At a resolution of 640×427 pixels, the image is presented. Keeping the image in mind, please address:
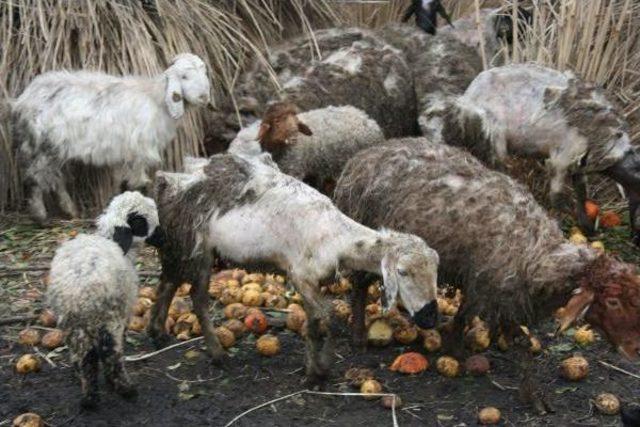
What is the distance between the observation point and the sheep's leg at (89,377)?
4645mm

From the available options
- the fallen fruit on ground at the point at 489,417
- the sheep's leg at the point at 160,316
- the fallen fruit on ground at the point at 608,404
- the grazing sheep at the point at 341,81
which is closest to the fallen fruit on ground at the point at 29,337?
the sheep's leg at the point at 160,316

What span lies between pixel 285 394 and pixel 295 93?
3477 millimetres

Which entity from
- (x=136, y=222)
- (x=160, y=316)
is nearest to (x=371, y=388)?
(x=160, y=316)

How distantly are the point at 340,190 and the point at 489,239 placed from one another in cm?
104

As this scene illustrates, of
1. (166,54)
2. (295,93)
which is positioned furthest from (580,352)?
(166,54)

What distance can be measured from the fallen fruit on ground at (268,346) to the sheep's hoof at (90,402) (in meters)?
1.01

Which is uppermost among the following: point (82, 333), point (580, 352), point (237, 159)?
point (237, 159)

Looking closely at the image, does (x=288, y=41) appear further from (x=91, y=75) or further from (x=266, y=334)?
(x=266, y=334)

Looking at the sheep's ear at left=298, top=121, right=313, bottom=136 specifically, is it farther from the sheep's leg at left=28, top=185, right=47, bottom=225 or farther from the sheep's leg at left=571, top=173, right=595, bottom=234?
the sheep's leg at left=28, top=185, right=47, bottom=225

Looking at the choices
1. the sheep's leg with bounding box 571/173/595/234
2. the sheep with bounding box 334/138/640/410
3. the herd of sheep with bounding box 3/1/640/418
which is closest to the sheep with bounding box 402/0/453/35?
the herd of sheep with bounding box 3/1/640/418

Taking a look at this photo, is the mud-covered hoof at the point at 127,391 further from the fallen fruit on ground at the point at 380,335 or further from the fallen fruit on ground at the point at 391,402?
the fallen fruit on ground at the point at 380,335

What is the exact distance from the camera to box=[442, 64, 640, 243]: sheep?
6.70 m

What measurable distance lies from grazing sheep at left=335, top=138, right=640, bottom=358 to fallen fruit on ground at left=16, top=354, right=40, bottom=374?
1940 millimetres

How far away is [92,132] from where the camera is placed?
7.09 meters
